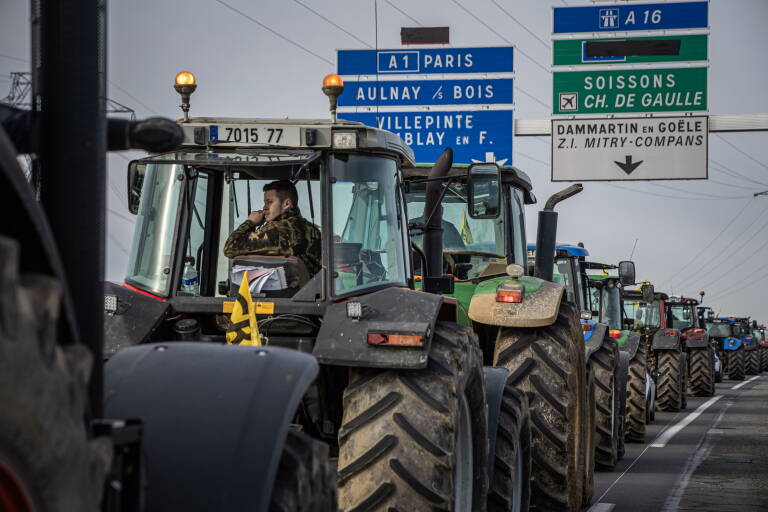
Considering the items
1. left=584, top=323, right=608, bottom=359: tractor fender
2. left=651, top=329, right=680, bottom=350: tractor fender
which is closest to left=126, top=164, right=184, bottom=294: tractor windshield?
left=584, top=323, right=608, bottom=359: tractor fender

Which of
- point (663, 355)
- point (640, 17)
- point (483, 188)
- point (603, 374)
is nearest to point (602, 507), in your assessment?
point (603, 374)

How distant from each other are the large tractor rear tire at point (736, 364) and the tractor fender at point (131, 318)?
151ft

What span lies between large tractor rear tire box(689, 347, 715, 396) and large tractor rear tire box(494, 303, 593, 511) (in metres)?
22.8

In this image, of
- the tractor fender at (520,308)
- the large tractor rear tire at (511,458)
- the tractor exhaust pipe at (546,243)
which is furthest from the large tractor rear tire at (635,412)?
the large tractor rear tire at (511,458)

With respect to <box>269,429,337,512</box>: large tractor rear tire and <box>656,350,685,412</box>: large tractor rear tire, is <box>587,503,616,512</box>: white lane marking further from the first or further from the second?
<box>656,350,685,412</box>: large tractor rear tire

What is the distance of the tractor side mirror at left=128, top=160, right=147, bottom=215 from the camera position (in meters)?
6.66

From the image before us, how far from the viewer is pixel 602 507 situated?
999cm

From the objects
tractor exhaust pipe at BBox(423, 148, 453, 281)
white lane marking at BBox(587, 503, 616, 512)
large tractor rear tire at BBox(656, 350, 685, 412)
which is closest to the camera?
tractor exhaust pipe at BBox(423, 148, 453, 281)

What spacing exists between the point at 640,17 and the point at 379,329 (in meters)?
16.3

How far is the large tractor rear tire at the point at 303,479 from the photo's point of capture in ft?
10.7

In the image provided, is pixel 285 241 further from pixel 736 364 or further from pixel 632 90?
pixel 736 364

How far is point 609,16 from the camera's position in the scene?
67.9ft

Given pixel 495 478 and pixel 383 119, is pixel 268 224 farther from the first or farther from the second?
pixel 383 119

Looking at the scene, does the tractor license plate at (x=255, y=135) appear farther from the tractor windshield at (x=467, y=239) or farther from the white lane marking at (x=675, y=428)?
the white lane marking at (x=675, y=428)
